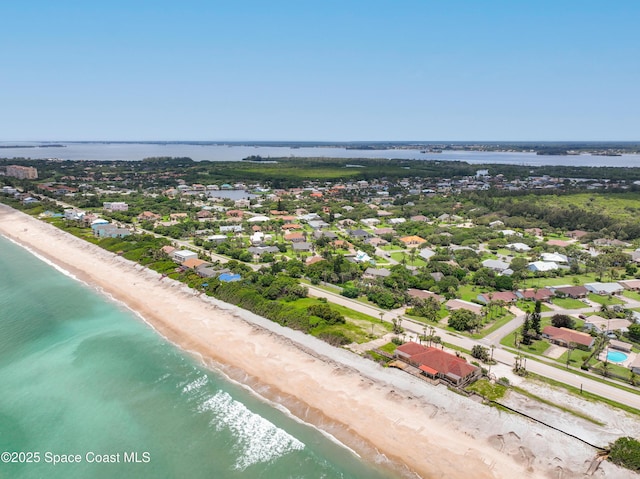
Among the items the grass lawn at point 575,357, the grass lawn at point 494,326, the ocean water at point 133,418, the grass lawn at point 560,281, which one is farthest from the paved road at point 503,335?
the ocean water at point 133,418

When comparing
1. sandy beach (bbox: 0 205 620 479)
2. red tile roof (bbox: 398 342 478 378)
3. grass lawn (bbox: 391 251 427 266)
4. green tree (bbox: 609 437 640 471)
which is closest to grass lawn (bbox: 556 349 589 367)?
red tile roof (bbox: 398 342 478 378)

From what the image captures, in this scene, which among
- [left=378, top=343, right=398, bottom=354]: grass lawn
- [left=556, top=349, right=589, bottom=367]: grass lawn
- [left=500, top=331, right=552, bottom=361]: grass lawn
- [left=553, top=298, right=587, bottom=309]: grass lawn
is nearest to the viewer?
[left=556, top=349, right=589, bottom=367]: grass lawn

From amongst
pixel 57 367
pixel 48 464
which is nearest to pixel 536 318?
pixel 48 464

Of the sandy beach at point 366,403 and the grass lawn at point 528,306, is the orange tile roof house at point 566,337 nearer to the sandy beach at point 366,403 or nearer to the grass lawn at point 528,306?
the grass lawn at point 528,306

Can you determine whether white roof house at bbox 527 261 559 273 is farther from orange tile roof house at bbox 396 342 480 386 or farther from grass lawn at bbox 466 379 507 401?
grass lawn at bbox 466 379 507 401

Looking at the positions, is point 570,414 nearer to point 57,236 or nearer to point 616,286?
point 616,286

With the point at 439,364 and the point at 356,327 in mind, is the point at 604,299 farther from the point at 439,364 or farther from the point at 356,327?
the point at 356,327
